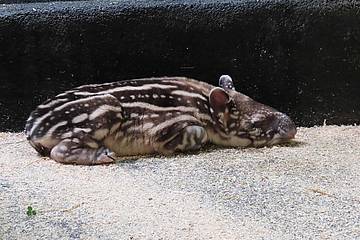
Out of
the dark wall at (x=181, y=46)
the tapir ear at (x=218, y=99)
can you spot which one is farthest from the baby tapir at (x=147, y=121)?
the dark wall at (x=181, y=46)

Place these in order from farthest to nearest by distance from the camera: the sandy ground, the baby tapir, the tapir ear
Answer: the tapir ear
the baby tapir
the sandy ground

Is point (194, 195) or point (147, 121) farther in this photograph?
point (147, 121)

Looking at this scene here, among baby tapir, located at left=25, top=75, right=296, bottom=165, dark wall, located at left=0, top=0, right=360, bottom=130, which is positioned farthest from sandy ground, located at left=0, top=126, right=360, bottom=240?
dark wall, located at left=0, top=0, right=360, bottom=130

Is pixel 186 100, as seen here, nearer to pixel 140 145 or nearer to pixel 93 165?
pixel 140 145

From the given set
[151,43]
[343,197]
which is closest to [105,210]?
[343,197]

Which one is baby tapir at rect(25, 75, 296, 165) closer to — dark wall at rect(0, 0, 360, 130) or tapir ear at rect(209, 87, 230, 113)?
tapir ear at rect(209, 87, 230, 113)

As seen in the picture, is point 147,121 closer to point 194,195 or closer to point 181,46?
point 181,46

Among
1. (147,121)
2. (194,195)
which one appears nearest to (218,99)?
(147,121)
